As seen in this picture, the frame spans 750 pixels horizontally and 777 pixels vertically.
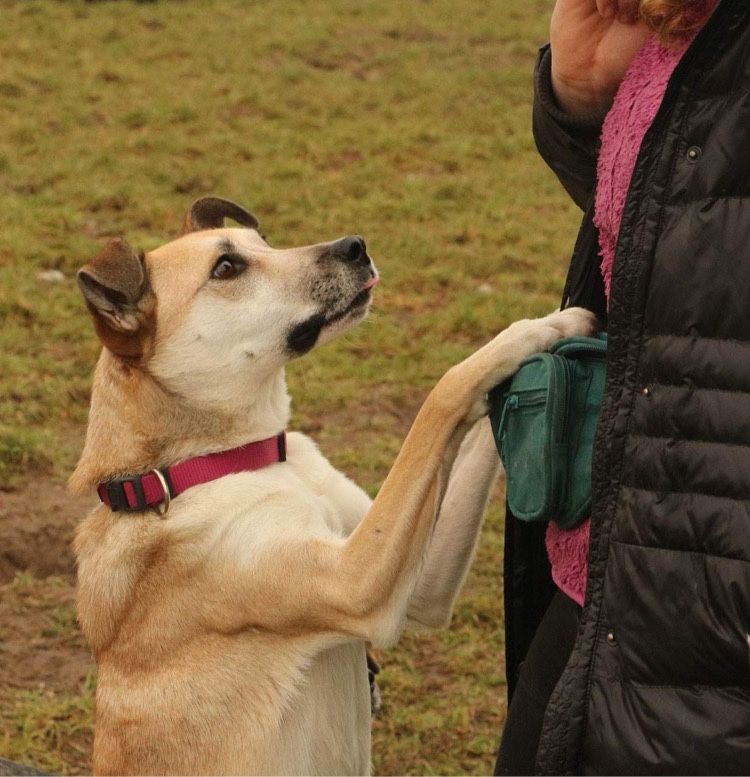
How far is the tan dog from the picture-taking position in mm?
2793

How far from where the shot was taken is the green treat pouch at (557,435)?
2.34 meters

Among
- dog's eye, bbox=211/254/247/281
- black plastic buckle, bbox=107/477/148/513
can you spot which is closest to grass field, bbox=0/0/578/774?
black plastic buckle, bbox=107/477/148/513

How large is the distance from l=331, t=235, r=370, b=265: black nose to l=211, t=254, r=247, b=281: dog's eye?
269 mm

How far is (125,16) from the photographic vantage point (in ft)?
42.9

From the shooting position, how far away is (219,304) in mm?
3443

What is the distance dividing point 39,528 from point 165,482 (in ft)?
7.65

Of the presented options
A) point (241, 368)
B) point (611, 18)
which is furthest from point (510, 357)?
point (241, 368)

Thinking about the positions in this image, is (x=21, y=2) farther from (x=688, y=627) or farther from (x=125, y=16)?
(x=688, y=627)

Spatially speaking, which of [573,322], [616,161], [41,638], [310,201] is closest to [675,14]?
[616,161]

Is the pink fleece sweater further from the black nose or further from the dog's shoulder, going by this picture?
the black nose

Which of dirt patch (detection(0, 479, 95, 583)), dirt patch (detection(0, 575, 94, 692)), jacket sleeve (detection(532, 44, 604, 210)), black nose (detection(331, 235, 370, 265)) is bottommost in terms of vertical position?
dirt patch (detection(0, 575, 94, 692))

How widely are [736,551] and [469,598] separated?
3171 mm

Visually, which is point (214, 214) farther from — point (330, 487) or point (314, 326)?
point (330, 487)

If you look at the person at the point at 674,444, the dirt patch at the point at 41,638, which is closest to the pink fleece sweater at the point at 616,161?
the person at the point at 674,444
